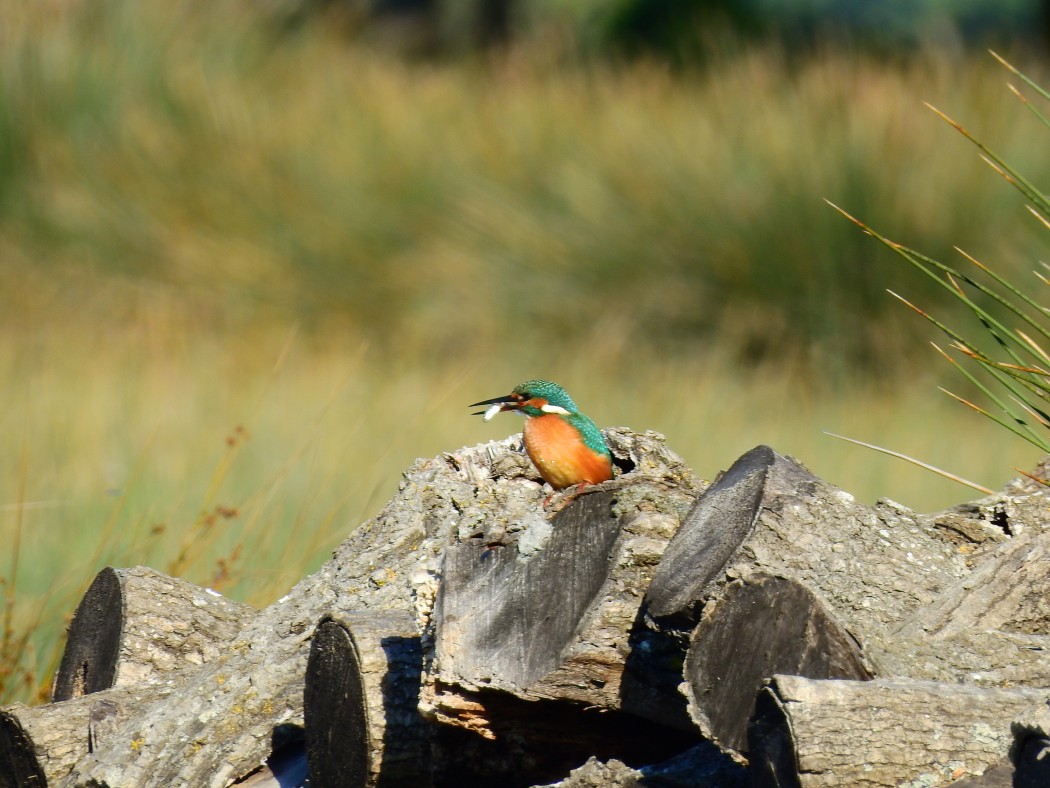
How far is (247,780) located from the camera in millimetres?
2525

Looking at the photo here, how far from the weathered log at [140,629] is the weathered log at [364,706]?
54 cm

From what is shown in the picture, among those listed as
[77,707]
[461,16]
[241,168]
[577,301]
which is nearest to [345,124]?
[241,168]

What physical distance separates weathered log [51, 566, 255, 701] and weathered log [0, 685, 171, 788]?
114 millimetres

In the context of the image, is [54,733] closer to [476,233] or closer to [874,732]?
[874,732]

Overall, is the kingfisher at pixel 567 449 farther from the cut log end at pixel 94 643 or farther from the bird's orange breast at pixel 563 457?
the cut log end at pixel 94 643

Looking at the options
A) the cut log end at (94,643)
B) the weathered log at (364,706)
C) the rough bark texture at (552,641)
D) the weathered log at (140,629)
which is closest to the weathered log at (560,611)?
the rough bark texture at (552,641)

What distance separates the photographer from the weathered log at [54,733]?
2609 mm

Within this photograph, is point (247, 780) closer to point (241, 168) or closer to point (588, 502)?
point (588, 502)

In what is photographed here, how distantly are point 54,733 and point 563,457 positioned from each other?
1.04 metres

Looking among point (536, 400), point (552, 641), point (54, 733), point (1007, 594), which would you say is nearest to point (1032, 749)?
point (1007, 594)

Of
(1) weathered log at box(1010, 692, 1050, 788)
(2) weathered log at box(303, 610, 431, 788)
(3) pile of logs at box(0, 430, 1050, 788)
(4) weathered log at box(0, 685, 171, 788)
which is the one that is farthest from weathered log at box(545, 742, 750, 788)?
(4) weathered log at box(0, 685, 171, 788)

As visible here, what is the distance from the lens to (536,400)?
2.87 metres

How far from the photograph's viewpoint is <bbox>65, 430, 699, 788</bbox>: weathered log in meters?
2.47

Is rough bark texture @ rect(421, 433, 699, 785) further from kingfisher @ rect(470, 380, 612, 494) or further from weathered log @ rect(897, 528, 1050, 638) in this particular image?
weathered log @ rect(897, 528, 1050, 638)
